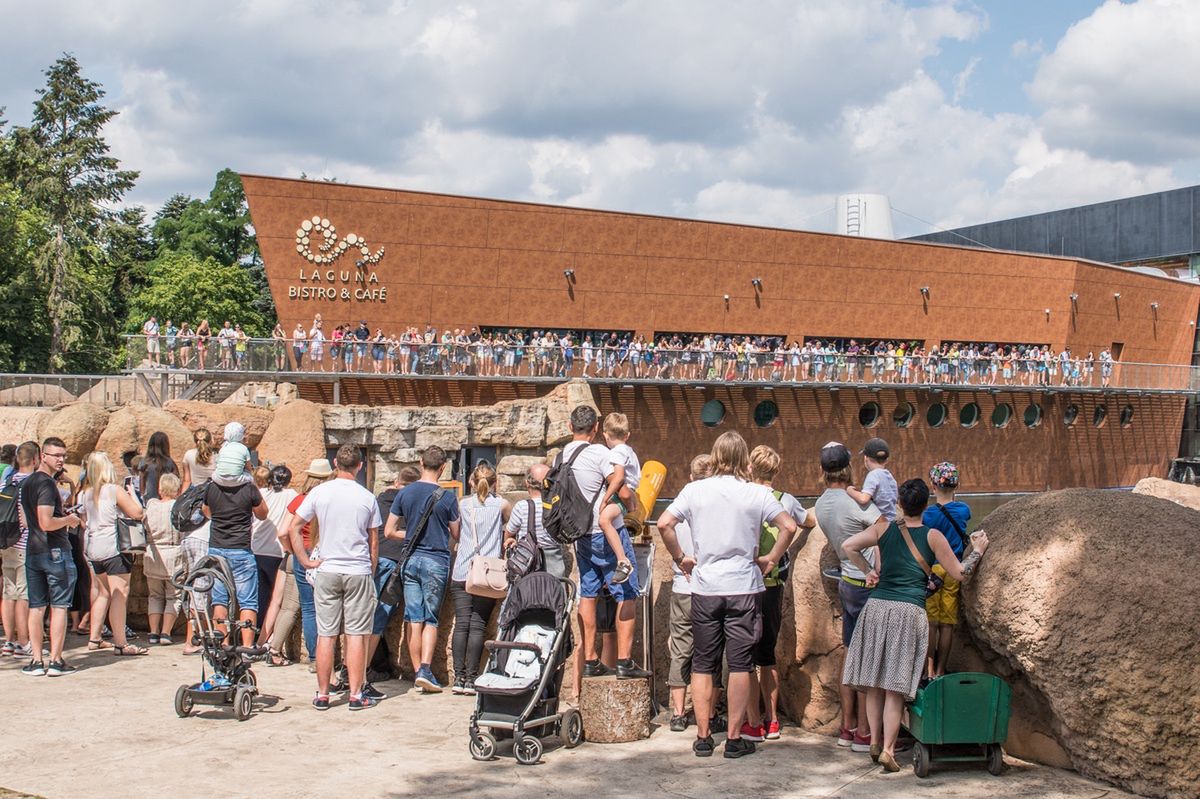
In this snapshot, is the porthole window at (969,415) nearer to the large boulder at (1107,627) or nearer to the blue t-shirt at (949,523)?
the large boulder at (1107,627)

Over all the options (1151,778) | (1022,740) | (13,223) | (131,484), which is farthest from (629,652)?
(13,223)

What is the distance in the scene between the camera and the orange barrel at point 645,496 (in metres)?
7.87

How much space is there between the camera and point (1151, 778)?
19.4 ft

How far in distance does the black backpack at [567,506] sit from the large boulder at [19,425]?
506 inches

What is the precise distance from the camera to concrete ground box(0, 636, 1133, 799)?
610cm

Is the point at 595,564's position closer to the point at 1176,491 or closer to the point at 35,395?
the point at 1176,491

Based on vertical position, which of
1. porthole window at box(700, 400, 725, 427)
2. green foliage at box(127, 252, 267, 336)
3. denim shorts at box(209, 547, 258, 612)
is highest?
green foliage at box(127, 252, 267, 336)

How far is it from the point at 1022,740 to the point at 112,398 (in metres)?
22.7

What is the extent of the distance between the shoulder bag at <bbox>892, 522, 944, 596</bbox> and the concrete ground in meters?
1.03

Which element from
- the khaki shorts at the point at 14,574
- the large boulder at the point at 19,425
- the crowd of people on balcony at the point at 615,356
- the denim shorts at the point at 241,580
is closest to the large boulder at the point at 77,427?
the large boulder at the point at 19,425

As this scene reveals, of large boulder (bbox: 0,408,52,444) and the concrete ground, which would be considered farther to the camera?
large boulder (bbox: 0,408,52,444)

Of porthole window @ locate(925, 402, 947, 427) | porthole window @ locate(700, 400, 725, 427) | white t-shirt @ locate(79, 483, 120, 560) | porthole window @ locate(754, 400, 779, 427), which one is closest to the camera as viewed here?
white t-shirt @ locate(79, 483, 120, 560)

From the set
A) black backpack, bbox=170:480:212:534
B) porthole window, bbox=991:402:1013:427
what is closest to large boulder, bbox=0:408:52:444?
black backpack, bbox=170:480:212:534

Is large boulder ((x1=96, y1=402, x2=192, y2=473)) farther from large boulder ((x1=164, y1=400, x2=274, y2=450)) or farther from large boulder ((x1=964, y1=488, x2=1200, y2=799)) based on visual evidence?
large boulder ((x1=964, y1=488, x2=1200, y2=799))
